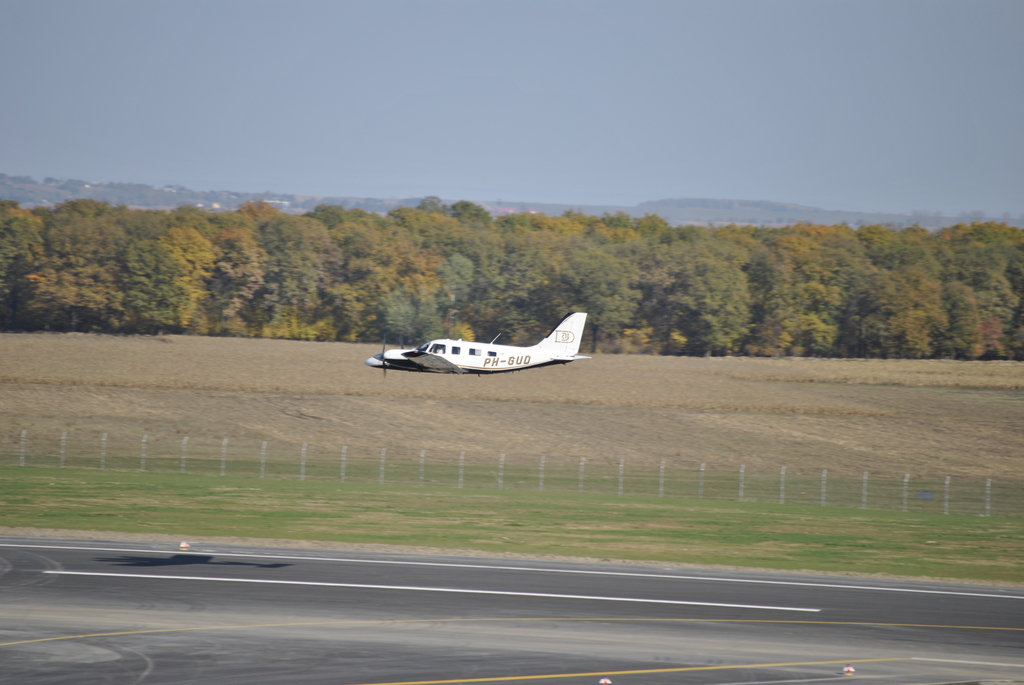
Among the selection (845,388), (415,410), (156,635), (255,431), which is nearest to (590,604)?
(156,635)

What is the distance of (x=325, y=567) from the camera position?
2781 cm

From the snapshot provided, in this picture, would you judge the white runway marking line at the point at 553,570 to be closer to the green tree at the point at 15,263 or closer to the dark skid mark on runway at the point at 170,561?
the dark skid mark on runway at the point at 170,561

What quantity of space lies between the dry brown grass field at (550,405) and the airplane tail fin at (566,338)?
10060 mm

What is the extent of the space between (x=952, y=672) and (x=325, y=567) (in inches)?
621

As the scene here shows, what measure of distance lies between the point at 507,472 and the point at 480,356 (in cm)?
830

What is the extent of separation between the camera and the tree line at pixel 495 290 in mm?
101812

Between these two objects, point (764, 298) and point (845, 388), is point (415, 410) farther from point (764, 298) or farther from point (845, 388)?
point (764, 298)

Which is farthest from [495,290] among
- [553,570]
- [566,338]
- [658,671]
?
[658,671]

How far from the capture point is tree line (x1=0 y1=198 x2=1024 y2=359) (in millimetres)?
101812

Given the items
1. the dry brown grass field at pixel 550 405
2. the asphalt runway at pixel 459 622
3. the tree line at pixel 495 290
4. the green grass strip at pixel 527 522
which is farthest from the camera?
the tree line at pixel 495 290

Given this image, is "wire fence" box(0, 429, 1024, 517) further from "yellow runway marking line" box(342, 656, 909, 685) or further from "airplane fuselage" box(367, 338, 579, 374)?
"yellow runway marking line" box(342, 656, 909, 685)

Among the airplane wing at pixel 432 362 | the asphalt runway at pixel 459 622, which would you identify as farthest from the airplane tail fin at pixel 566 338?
the asphalt runway at pixel 459 622

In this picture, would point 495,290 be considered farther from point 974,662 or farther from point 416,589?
point 974,662

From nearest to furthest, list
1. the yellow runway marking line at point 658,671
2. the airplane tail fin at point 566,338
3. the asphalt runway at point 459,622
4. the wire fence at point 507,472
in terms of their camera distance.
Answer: the yellow runway marking line at point 658,671
the asphalt runway at point 459,622
the wire fence at point 507,472
the airplane tail fin at point 566,338
